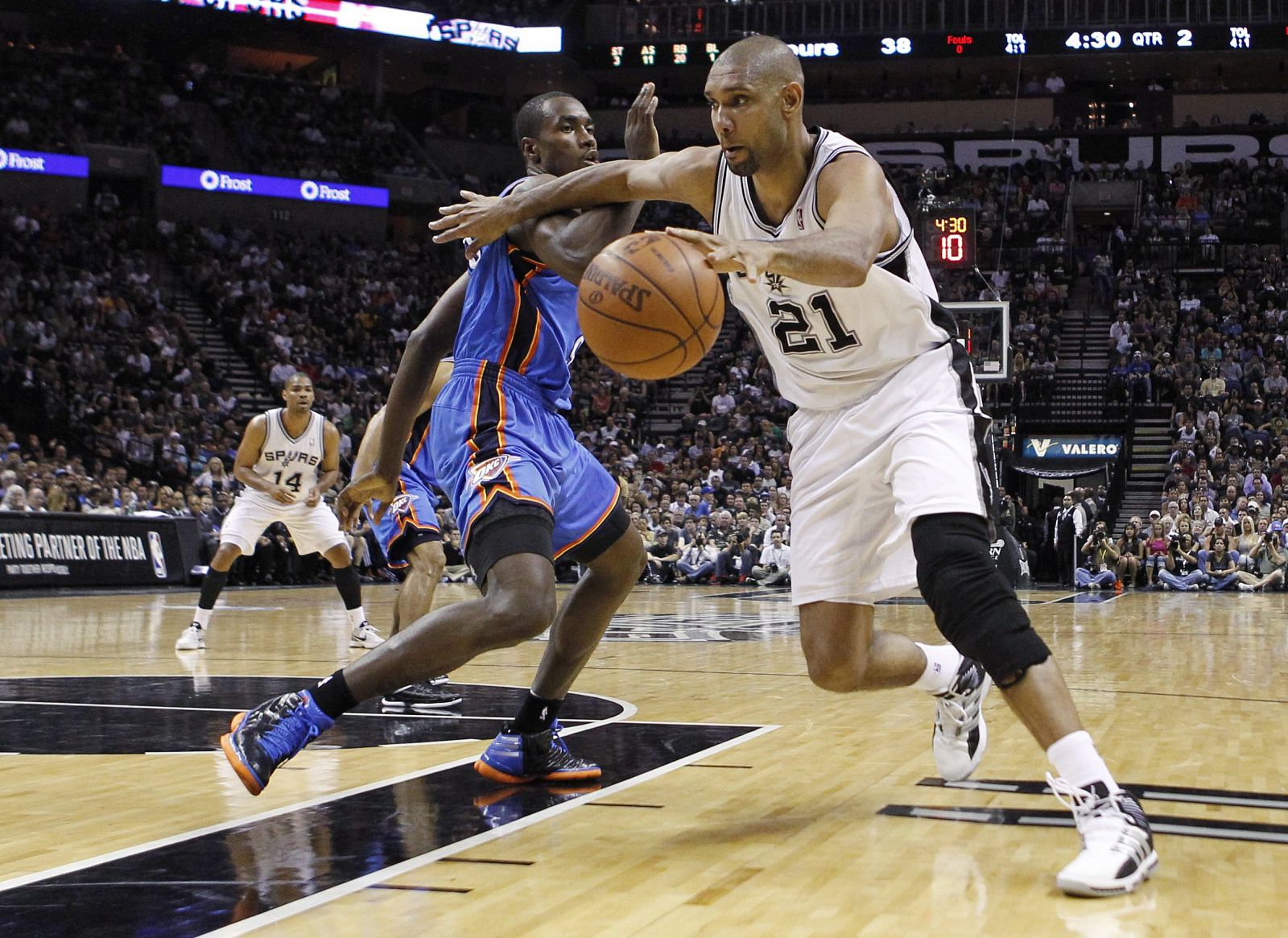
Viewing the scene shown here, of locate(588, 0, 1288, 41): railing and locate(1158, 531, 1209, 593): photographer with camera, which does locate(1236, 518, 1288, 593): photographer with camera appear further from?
locate(588, 0, 1288, 41): railing

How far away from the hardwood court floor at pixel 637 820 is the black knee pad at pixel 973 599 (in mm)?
449

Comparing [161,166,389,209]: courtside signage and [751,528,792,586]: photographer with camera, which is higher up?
[161,166,389,209]: courtside signage

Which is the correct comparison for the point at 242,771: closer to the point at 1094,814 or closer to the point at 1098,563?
the point at 1094,814

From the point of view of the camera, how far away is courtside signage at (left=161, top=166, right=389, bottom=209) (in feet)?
93.3

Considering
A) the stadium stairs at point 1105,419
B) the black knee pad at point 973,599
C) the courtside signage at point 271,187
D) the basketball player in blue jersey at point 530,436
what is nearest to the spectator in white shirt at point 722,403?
the stadium stairs at point 1105,419

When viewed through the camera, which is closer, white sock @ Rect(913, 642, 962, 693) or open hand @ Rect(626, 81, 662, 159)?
white sock @ Rect(913, 642, 962, 693)

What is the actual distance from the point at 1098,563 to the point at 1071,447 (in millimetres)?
6015

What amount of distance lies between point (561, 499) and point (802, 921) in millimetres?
1724

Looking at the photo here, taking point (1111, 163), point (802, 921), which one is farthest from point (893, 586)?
point (1111, 163)

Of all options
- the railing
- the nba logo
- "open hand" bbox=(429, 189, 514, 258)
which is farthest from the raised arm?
the railing

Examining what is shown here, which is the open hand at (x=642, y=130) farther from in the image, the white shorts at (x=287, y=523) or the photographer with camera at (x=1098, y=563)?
the photographer with camera at (x=1098, y=563)

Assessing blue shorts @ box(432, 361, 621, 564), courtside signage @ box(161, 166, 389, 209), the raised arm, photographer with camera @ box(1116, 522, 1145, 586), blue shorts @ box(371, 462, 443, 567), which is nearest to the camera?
the raised arm

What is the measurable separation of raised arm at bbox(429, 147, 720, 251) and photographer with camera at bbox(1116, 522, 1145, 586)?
1647cm

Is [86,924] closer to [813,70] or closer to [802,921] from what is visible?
[802,921]
